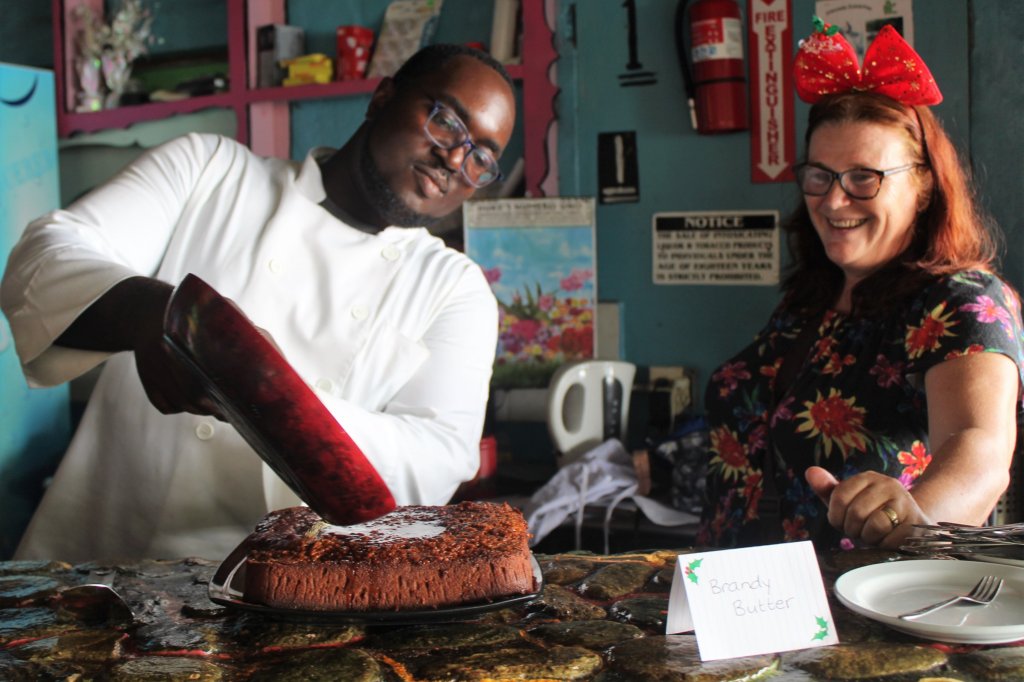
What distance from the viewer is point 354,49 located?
11.0 feet

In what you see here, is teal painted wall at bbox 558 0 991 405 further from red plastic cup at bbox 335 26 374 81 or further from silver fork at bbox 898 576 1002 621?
silver fork at bbox 898 576 1002 621

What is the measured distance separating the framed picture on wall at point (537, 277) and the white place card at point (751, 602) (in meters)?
2.15

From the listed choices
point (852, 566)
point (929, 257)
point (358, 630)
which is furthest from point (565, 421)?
point (358, 630)

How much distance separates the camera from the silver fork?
0.97m

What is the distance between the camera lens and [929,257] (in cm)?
177

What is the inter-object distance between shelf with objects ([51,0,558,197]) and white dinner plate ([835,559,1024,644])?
7.28ft

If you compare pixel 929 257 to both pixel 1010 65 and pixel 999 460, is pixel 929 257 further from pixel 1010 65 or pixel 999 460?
pixel 1010 65

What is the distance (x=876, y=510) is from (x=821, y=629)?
0.35 m

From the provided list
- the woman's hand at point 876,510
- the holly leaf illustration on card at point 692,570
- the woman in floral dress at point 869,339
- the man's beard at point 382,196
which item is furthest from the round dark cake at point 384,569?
the man's beard at point 382,196

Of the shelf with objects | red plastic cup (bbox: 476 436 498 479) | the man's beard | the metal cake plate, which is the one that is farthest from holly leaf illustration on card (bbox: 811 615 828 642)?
the shelf with objects

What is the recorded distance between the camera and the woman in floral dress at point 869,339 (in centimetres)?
159

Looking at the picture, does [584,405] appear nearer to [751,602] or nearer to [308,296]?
[308,296]

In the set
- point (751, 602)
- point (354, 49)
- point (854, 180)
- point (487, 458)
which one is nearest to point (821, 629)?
point (751, 602)

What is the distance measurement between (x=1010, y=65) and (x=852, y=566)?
1.90 m
